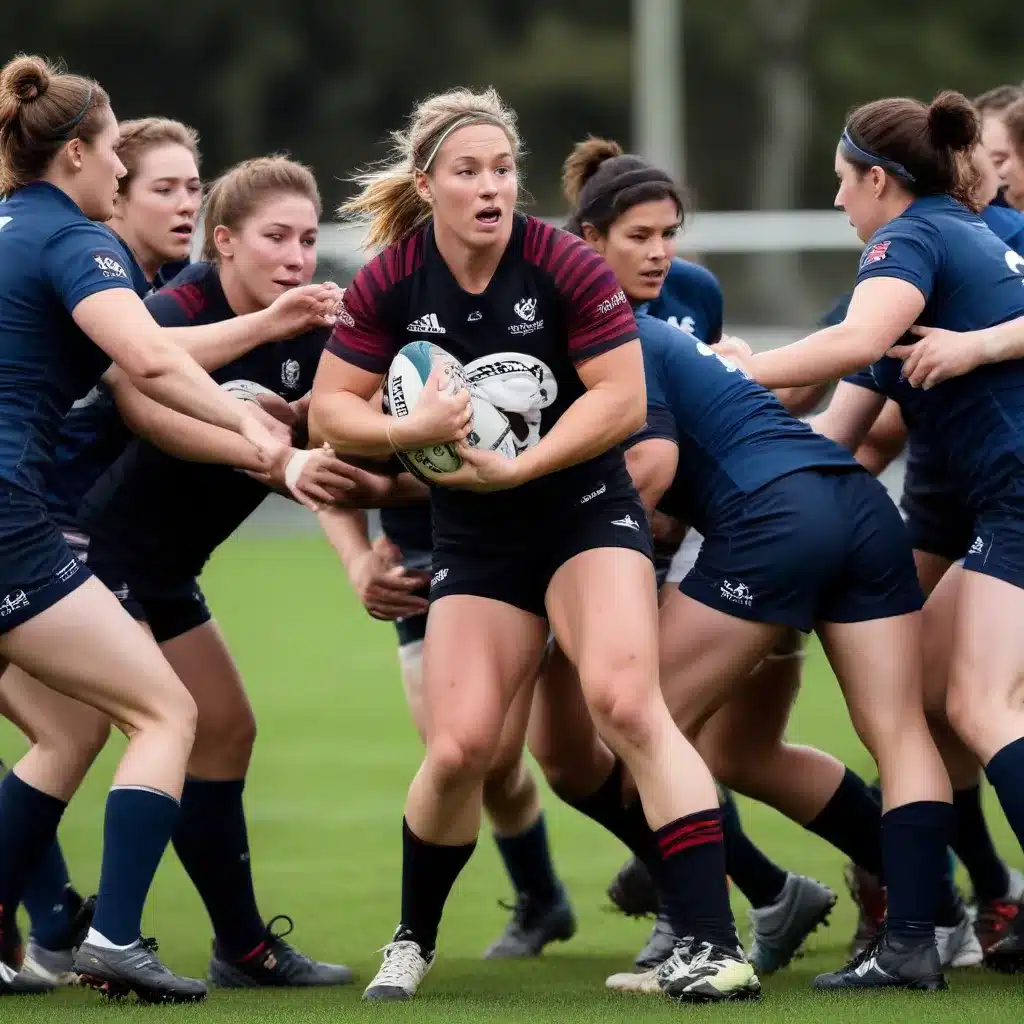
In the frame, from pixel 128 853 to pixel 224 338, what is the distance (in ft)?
4.23

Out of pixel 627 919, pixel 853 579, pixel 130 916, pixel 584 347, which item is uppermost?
pixel 584 347

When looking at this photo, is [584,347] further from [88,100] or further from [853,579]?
[88,100]

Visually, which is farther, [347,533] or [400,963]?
[347,533]

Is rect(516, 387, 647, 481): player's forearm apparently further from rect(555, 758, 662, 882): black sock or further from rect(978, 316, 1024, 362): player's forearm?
rect(555, 758, 662, 882): black sock

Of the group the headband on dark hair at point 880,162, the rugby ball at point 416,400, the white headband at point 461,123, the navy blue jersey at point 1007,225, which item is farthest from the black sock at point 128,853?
the navy blue jersey at point 1007,225

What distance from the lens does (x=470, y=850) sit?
4.76 meters

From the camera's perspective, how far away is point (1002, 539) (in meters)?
4.59

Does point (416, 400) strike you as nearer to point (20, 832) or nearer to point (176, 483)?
point (176, 483)

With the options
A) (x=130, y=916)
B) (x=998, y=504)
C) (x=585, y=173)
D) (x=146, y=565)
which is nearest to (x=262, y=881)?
(x=146, y=565)

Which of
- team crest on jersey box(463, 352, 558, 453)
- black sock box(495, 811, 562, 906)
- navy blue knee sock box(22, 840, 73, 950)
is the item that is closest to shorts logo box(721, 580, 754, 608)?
team crest on jersey box(463, 352, 558, 453)

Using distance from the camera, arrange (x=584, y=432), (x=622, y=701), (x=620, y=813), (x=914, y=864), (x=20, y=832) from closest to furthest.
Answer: (x=622, y=701) < (x=584, y=432) < (x=914, y=864) < (x=20, y=832) < (x=620, y=813)

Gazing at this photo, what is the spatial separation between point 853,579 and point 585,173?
164 cm

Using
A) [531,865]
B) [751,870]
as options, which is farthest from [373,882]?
[751,870]

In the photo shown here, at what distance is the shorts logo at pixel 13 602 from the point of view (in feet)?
14.5
